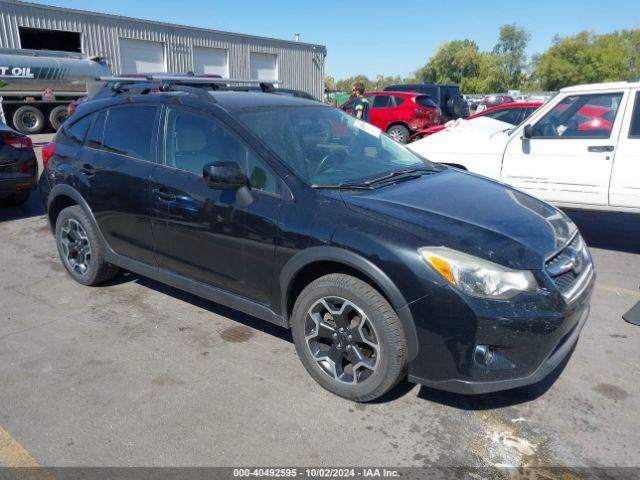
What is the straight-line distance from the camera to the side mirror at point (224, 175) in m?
3.10

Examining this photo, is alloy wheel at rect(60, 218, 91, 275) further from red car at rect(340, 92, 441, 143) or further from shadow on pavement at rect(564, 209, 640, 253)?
red car at rect(340, 92, 441, 143)

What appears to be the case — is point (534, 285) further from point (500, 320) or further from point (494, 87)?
point (494, 87)

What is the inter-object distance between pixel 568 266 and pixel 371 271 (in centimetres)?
111

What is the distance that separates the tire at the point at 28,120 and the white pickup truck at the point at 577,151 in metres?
17.2

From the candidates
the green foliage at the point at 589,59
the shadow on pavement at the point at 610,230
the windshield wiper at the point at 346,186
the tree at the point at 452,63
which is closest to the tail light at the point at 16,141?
the windshield wiper at the point at 346,186

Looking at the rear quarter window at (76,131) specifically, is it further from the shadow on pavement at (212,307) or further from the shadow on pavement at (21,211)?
the shadow on pavement at (21,211)

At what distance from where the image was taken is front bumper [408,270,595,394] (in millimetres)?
2453

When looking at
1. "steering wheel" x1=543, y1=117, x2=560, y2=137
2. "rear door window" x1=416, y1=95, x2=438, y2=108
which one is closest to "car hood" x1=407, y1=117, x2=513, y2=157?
"steering wheel" x1=543, y1=117, x2=560, y2=137

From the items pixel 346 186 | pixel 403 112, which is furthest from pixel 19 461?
pixel 403 112

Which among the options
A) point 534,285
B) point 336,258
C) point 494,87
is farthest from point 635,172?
point 494,87

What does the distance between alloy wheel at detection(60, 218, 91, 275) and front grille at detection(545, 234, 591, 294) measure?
366cm

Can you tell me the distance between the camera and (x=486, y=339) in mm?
2469

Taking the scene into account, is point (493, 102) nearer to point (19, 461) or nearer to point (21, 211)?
point (21, 211)

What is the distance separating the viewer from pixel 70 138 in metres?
4.57
